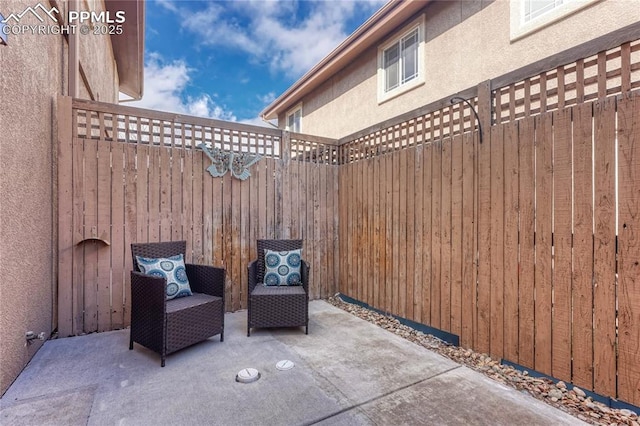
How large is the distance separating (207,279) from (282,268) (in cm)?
96

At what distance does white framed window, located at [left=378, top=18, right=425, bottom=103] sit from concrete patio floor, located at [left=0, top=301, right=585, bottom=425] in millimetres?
4659

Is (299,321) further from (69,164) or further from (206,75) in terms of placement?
(206,75)

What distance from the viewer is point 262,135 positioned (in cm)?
463

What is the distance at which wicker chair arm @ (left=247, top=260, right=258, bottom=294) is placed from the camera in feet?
11.9

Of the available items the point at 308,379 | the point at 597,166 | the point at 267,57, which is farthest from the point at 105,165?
the point at 267,57

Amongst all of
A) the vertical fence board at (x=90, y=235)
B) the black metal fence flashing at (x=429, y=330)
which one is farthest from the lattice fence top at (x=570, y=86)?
the vertical fence board at (x=90, y=235)

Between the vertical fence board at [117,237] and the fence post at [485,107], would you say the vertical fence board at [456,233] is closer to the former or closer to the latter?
the fence post at [485,107]

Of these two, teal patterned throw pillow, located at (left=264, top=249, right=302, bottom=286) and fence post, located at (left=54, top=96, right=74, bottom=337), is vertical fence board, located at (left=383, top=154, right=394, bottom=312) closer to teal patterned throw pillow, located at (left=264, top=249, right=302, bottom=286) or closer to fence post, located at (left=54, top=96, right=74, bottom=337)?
teal patterned throw pillow, located at (left=264, top=249, right=302, bottom=286)

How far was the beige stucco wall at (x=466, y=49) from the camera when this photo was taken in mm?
3539

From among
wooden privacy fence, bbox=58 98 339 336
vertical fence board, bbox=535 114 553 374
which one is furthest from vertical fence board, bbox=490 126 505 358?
wooden privacy fence, bbox=58 98 339 336

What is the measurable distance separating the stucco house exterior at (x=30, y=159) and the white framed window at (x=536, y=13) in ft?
18.2

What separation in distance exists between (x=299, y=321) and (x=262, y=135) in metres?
2.76

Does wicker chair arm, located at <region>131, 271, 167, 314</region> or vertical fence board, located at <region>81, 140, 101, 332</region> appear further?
vertical fence board, located at <region>81, 140, 101, 332</region>

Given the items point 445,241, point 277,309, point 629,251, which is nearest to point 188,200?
point 277,309
